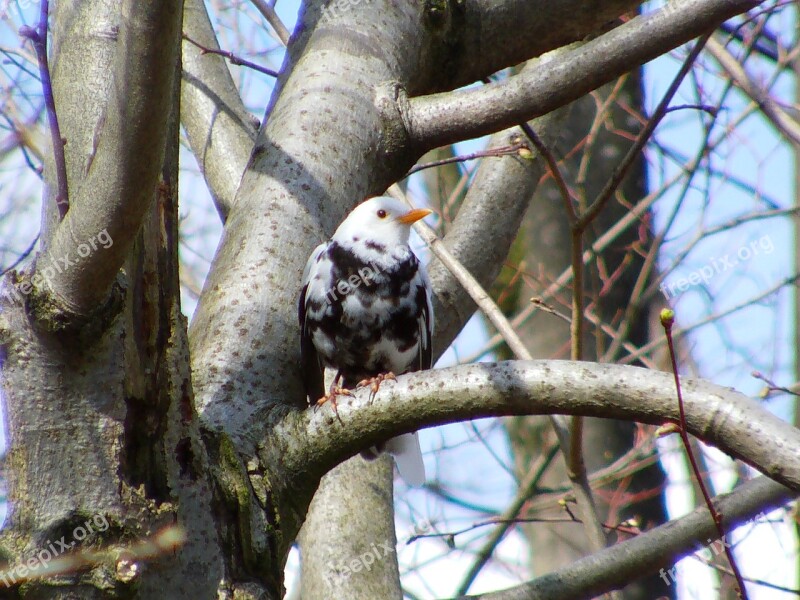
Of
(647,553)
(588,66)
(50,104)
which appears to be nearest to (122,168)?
(50,104)

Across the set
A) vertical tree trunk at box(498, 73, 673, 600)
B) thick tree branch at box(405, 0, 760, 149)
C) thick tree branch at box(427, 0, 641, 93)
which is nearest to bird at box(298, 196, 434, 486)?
thick tree branch at box(427, 0, 641, 93)

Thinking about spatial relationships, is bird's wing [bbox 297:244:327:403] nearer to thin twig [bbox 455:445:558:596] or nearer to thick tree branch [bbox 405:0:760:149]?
thick tree branch [bbox 405:0:760:149]

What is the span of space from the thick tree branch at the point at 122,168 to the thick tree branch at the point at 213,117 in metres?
2.11

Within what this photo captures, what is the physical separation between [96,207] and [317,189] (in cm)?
114

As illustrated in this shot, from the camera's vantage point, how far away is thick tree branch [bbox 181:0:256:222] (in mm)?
3857

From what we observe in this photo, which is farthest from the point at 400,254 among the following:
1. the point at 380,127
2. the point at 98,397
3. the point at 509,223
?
the point at 98,397

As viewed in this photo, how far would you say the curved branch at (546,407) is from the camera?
5.42 feet

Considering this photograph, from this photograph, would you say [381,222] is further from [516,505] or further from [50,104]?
[516,505]

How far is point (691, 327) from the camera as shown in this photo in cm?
616

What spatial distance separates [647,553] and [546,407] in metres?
0.71

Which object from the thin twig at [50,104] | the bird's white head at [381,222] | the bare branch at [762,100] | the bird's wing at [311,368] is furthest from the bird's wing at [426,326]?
the thin twig at [50,104]

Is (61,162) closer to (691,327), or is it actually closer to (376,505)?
(376,505)

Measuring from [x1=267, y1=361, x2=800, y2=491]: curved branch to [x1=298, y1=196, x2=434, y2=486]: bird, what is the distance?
45.5 inches

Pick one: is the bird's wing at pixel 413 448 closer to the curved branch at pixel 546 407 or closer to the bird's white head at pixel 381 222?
the bird's white head at pixel 381 222
